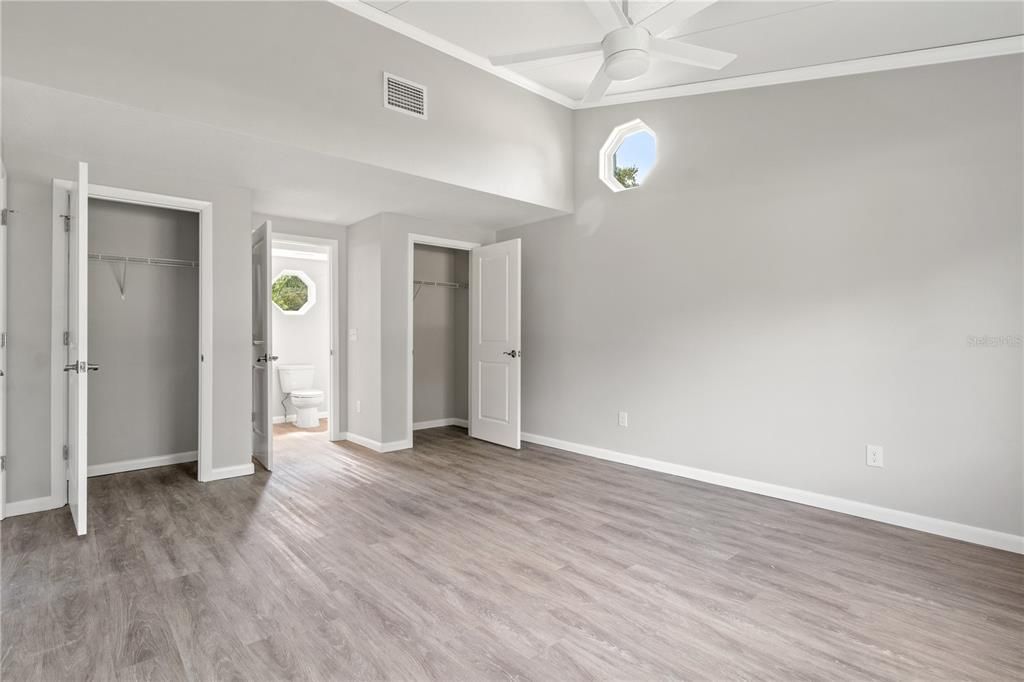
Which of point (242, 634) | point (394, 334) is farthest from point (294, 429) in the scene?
point (242, 634)

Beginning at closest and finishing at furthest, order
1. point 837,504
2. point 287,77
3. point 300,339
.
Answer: point 287,77, point 837,504, point 300,339

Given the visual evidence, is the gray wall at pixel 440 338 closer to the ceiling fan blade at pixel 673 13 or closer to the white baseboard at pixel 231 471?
the white baseboard at pixel 231 471

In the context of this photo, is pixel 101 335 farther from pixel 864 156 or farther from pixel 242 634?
pixel 864 156

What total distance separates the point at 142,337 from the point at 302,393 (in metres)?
2.14

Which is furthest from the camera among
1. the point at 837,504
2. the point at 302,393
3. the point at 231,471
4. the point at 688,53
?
the point at 302,393

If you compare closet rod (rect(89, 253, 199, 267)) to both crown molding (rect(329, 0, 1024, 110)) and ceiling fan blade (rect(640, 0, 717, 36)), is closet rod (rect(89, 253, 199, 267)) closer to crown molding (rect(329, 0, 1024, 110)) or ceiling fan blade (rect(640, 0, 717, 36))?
crown molding (rect(329, 0, 1024, 110))

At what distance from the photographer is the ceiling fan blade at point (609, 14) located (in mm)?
2523

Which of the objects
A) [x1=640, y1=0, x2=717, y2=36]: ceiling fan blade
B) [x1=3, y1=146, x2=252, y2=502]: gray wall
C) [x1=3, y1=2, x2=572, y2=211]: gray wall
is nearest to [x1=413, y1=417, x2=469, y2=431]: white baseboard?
[x1=3, y1=2, x2=572, y2=211]: gray wall

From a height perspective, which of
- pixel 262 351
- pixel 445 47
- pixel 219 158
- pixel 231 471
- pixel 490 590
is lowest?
pixel 490 590

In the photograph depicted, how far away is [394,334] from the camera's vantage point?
5.24 m

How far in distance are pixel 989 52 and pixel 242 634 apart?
4.78 meters

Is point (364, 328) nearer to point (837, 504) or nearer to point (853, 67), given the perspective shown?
point (837, 504)

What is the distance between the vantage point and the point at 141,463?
14.6 ft

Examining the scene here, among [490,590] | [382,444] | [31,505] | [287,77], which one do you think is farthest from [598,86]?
[31,505]
